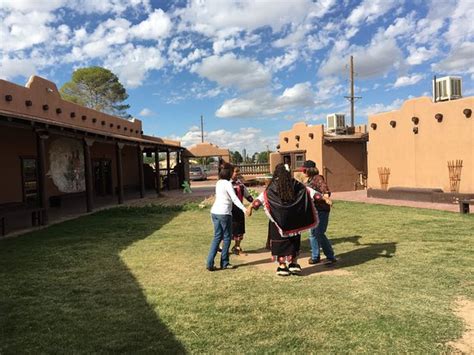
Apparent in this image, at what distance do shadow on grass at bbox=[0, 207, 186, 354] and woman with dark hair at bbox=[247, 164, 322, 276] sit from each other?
1840mm

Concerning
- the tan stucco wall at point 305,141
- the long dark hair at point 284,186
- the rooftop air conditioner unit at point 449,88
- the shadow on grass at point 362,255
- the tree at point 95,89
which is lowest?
the shadow on grass at point 362,255

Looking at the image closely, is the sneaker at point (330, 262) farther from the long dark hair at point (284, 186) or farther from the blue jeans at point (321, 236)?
the long dark hair at point (284, 186)

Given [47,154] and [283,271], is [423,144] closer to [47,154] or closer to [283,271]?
[283,271]

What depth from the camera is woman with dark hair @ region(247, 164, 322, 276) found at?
5.05 metres

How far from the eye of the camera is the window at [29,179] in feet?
42.1

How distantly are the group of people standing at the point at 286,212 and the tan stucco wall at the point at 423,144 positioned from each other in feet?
30.8

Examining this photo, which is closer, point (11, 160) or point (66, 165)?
point (11, 160)

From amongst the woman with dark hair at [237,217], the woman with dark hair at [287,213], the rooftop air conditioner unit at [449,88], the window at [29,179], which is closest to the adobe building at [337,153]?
the rooftop air conditioner unit at [449,88]

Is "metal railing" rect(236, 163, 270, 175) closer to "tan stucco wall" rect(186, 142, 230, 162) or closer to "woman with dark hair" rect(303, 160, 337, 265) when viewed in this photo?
"tan stucco wall" rect(186, 142, 230, 162)

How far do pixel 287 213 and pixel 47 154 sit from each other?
40.2 ft

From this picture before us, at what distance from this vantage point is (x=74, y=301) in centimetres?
442

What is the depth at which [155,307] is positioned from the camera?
4.14m

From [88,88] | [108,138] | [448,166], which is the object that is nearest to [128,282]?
[108,138]

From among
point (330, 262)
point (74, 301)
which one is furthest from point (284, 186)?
point (74, 301)
